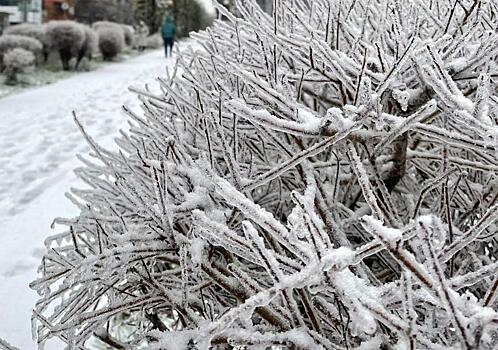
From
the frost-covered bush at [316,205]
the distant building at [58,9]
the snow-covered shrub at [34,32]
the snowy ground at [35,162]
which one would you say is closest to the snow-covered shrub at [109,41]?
the snow-covered shrub at [34,32]

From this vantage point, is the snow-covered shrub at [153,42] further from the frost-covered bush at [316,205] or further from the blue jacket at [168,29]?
the frost-covered bush at [316,205]

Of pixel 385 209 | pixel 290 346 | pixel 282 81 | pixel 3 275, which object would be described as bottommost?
pixel 3 275

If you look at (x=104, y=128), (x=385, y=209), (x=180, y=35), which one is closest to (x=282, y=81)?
(x=385, y=209)

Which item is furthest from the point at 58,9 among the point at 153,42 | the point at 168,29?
the point at 168,29

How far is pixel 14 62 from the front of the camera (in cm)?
1512

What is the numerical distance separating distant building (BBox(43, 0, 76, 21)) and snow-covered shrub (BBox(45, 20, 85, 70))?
49.8 feet

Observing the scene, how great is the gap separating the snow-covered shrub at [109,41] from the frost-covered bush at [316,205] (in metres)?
20.2

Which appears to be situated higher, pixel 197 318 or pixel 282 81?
pixel 282 81

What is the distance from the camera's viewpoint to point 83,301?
6.97ft

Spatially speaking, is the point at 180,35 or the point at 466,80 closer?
the point at 466,80

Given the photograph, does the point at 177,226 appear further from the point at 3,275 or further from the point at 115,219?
the point at 3,275

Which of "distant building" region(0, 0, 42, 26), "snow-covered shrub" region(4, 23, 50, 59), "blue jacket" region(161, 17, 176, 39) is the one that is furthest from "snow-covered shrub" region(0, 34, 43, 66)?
"distant building" region(0, 0, 42, 26)

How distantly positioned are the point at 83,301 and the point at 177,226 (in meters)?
0.51

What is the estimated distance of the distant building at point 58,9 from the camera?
33.1 metres
